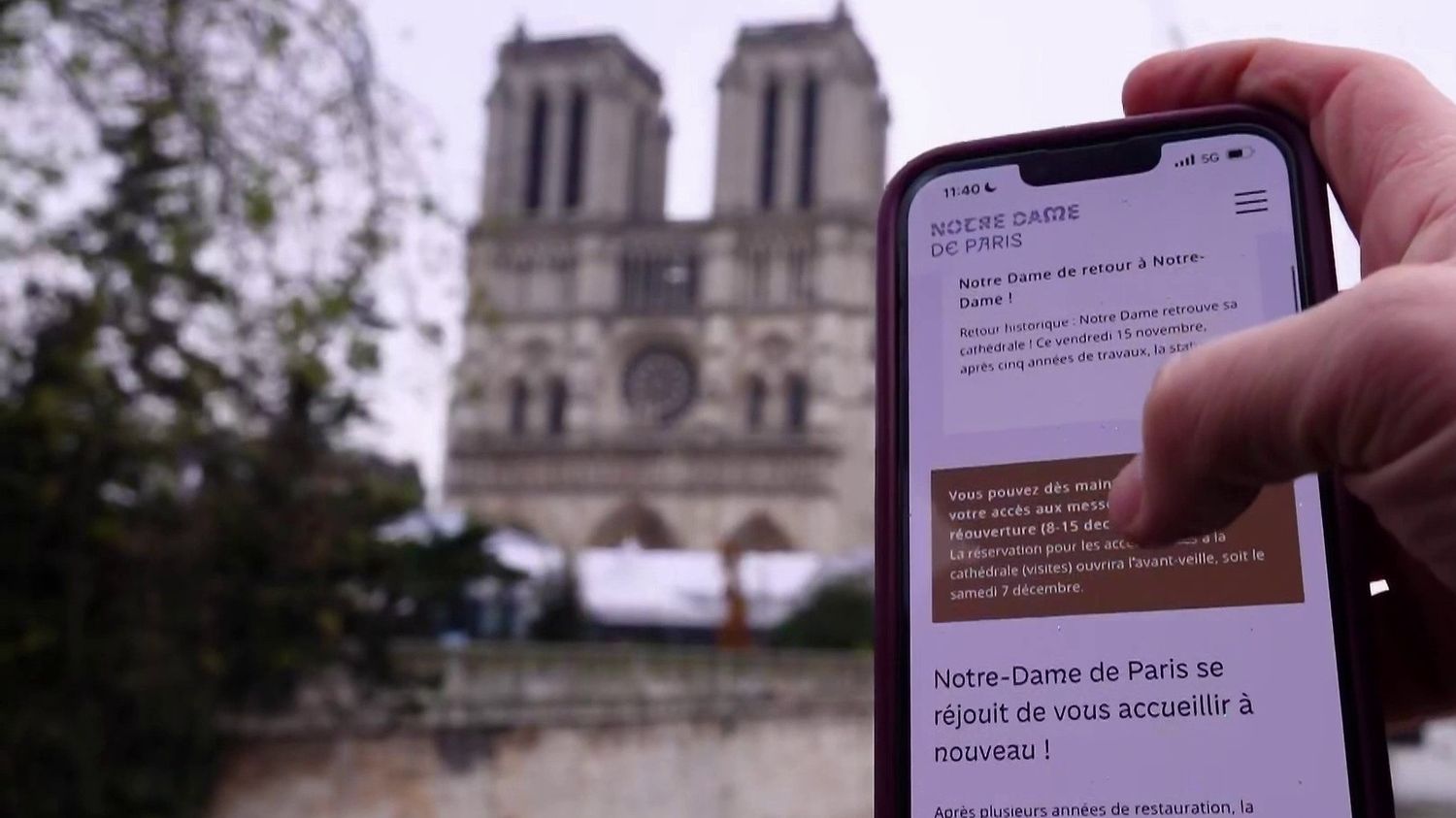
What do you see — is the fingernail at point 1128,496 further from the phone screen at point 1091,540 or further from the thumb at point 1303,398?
the phone screen at point 1091,540

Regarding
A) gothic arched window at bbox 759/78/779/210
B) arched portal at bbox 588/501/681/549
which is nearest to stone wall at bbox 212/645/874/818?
arched portal at bbox 588/501/681/549

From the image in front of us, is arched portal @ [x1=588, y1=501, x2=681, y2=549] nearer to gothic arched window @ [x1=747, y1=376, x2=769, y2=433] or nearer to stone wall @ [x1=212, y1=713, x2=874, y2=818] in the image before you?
gothic arched window @ [x1=747, y1=376, x2=769, y2=433]

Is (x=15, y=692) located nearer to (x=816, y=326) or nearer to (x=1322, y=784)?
(x=1322, y=784)

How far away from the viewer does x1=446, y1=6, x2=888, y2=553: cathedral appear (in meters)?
38.2

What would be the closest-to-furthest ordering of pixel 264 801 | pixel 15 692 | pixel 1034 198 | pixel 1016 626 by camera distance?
pixel 1016 626 → pixel 1034 198 → pixel 15 692 → pixel 264 801

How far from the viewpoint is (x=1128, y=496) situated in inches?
42.1

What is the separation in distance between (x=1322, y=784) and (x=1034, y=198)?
0.55 metres

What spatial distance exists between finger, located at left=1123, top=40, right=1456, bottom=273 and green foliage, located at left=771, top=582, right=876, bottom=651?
2054cm

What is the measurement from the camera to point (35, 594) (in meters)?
8.38

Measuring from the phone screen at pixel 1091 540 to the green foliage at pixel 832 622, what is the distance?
20456 mm

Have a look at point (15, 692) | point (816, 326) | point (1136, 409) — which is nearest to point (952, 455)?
point (1136, 409)

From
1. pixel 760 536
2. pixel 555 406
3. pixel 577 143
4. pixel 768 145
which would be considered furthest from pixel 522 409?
pixel 768 145

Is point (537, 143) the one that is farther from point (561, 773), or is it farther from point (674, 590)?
point (561, 773)

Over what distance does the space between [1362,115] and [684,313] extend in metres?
38.8
